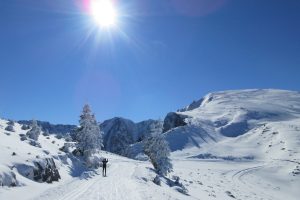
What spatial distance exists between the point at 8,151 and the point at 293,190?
62.3 m

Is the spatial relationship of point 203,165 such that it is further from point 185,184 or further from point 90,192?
point 90,192

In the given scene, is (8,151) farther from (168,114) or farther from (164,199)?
(168,114)

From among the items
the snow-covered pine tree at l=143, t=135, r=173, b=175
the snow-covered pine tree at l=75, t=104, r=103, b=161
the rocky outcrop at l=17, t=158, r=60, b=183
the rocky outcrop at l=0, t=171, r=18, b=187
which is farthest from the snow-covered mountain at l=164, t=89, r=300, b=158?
the rocky outcrop at l=0, t=171, r=18, b=187

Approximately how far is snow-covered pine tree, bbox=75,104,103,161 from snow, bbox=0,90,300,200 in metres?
4.11

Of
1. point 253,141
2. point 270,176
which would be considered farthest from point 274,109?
point 270,176

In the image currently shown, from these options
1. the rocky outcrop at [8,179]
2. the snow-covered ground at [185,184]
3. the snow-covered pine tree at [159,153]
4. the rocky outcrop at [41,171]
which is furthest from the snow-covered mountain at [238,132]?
the rocky outcrop at [8,179]

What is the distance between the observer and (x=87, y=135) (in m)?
55.8

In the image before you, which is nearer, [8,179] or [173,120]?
[8,179]

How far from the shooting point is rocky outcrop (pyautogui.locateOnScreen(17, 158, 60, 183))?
3038cm

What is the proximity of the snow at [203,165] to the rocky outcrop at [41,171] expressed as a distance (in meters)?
0.64

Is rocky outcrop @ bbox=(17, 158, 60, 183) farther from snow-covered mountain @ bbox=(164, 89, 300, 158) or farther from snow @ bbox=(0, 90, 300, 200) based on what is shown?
snow-covered mountain @ bbox=(164, 89, 300, 158)

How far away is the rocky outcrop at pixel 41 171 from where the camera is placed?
1196 inches

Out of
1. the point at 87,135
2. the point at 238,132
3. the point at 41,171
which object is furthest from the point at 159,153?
the point at 238,132

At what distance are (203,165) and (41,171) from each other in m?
70.8
